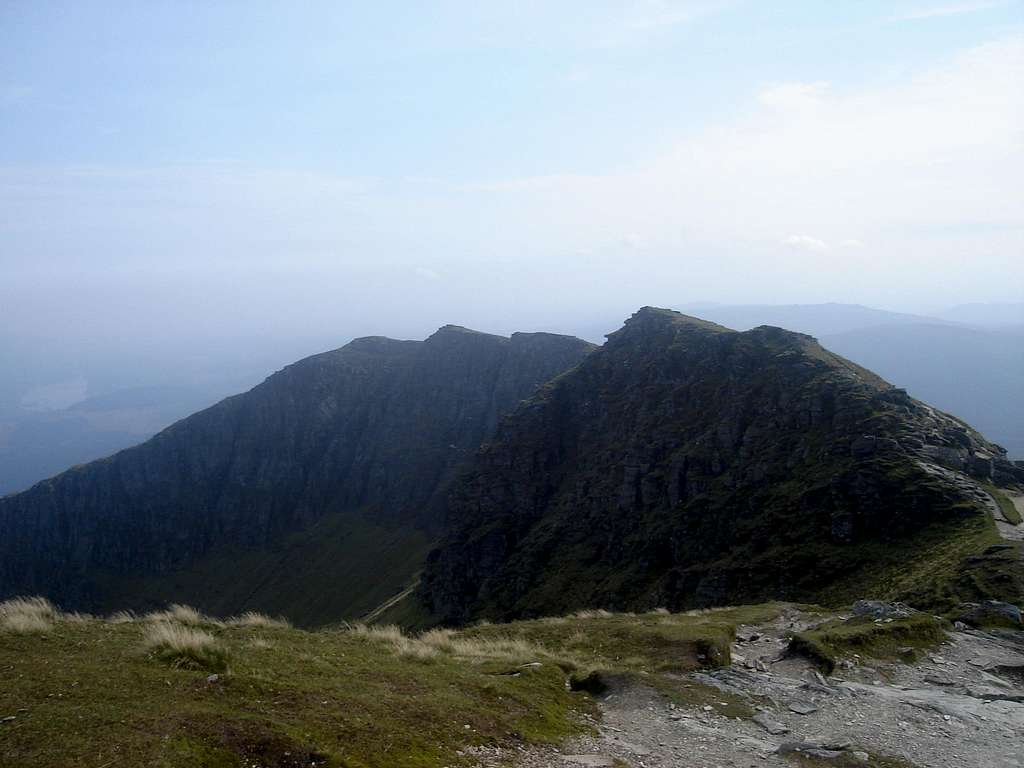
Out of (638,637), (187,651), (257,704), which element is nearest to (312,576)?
(638,637)

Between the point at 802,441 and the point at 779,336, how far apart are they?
19003mm

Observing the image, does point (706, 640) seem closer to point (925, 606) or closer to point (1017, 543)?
point (925, 606)

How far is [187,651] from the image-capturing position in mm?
14117

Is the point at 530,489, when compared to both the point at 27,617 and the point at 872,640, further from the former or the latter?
the point at 27,617

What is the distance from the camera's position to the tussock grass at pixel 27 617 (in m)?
15.6

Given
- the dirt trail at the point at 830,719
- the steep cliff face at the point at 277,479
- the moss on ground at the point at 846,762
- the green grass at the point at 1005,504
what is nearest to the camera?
the moss on ground at the point at 846,762

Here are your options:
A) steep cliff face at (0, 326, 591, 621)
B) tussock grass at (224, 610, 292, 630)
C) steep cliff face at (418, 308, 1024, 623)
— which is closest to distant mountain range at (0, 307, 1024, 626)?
steep cliff face at (418, 308, 1024, 623)

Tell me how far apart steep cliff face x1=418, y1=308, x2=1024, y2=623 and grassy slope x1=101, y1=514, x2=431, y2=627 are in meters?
22.1

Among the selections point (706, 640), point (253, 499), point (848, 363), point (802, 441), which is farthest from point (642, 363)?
point (253, 499)

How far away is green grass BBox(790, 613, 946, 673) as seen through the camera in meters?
20.7

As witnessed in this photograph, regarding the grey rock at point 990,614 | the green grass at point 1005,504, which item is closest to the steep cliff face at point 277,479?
the green grass at point 1005,504

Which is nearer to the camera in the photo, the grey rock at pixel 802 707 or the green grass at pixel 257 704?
the green grass at pixel 257 704

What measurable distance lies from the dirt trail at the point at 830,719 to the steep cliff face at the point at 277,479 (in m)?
116

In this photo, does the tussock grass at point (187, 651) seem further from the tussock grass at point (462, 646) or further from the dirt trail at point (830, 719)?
the dirt trail at point (830, 719)
